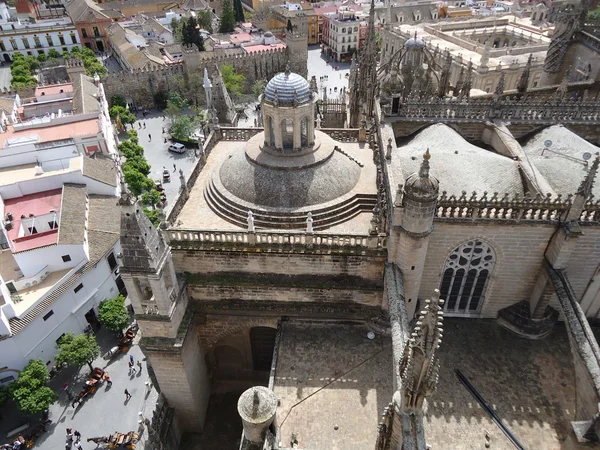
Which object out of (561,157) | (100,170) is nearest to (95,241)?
(100,170)

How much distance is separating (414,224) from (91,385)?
2770cm

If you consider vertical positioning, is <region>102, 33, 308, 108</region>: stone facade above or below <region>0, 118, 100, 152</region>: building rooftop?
below

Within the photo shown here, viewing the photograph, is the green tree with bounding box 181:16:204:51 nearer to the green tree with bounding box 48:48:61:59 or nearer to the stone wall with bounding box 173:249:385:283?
the green tree with bounding box 48:48:61:59

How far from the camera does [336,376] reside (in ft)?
70.8

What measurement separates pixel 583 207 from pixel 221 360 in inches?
843

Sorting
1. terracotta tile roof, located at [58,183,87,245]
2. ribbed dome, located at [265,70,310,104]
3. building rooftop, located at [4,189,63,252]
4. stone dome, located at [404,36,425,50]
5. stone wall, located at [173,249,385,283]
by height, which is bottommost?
building rooftop, located at [4,189,63,252]

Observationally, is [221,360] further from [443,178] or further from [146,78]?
[146,78]

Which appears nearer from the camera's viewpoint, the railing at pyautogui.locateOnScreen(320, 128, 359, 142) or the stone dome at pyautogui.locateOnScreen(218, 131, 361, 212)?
the stone dome at pyautogui.locateOnScreen(218, 131, 361, 212)

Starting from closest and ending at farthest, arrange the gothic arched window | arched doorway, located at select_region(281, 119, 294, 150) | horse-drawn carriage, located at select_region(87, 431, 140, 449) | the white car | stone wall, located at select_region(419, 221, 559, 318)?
stone wall, located at select_region(419, 221, 559, 318), the gothic arched window, arched doorway, located at select_region(281, 119, 294, 150), horse-drawn carriage, located at select_region(87, 431, 140, 449), the white car

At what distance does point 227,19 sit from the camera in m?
102

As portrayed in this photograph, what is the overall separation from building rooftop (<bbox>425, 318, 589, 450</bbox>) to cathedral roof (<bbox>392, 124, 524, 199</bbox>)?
733cm

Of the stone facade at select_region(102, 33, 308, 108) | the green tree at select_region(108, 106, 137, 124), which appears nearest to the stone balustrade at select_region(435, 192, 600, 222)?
the green tree at select_region(108, 106, 137, 124)

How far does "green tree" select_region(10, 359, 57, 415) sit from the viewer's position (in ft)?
97.7

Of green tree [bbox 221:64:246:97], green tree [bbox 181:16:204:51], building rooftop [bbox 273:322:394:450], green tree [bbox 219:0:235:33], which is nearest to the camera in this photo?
building rooftop [bbox 273:322:394:450]
